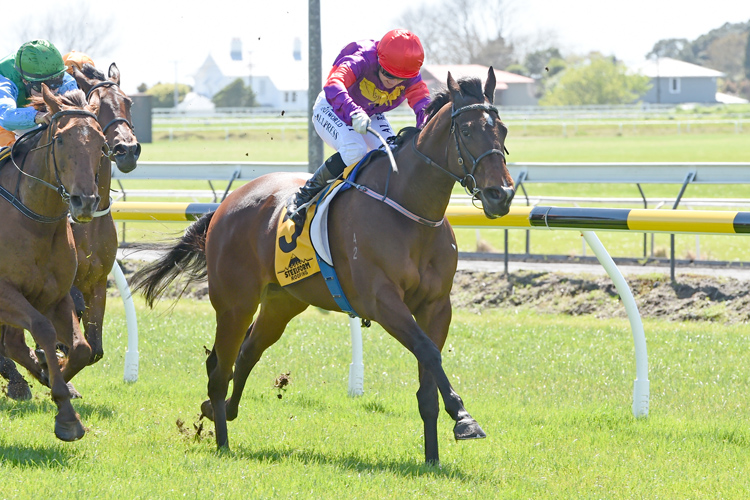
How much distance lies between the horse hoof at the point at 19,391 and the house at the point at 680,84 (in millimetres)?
70161

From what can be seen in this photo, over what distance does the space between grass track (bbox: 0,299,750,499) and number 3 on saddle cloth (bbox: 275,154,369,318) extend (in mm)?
825

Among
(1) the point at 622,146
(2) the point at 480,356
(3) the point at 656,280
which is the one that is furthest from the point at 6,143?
(1) the point at 622,146

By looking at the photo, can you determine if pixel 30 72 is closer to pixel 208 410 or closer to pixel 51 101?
pixel 51 101

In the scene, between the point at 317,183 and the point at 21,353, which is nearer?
the point at 317,183

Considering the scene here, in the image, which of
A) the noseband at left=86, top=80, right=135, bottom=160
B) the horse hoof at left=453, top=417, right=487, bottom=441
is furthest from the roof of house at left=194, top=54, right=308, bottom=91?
the horse hoof at left=453, top=417, right=487, bottom=441

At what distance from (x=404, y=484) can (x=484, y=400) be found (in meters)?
1.81

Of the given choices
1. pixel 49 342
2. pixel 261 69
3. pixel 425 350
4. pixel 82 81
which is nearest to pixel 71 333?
pixel 49 342

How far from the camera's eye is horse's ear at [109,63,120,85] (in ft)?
19.8

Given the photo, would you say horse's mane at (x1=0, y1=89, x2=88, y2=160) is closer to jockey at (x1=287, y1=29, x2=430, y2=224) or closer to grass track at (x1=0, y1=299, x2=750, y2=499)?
jockey at (x1=287, y1=29, x2=430, y2=224)

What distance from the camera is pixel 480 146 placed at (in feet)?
13.0

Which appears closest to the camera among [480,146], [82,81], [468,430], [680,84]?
[468,430]

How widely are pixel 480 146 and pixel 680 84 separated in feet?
239

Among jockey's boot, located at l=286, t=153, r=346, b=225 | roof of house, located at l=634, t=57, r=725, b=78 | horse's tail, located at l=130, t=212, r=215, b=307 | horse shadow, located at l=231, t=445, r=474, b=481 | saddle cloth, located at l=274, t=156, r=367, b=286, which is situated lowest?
horse shadow, located at l=231, t=445, r=474, b=481

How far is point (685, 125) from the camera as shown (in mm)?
41938
